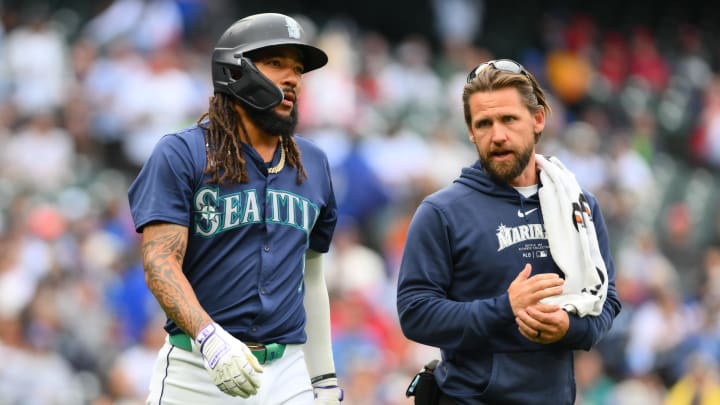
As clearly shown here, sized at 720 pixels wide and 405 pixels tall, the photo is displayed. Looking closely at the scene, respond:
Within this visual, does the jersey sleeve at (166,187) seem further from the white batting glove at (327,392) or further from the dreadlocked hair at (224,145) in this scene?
the white batting glove at (327,392)

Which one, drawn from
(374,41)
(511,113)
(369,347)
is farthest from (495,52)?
(511,113)

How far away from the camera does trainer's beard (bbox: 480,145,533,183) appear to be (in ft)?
15.6

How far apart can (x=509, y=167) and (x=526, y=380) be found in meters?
0.80

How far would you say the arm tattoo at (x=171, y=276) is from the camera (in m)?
4.37

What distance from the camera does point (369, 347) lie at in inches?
437

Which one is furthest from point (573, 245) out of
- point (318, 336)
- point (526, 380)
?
point (318, 336)

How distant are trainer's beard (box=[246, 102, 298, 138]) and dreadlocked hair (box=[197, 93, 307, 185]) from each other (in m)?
0.06

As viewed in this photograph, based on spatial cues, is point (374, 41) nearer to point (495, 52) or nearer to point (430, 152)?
point (495, 52)

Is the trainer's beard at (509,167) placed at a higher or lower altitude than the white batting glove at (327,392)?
higher

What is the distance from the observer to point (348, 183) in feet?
43.5

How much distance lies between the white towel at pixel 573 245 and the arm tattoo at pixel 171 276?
128 centimetres

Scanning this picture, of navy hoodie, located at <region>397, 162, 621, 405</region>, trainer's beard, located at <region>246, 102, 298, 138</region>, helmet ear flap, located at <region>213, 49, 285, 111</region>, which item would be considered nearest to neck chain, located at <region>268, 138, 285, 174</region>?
trainer's beard, located at <region>246, 102, 298, 138</region>

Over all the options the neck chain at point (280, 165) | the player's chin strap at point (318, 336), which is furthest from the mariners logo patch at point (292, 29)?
the player's chin strap at point (318, 336)

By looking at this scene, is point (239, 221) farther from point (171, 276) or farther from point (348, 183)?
point (348, 183)
